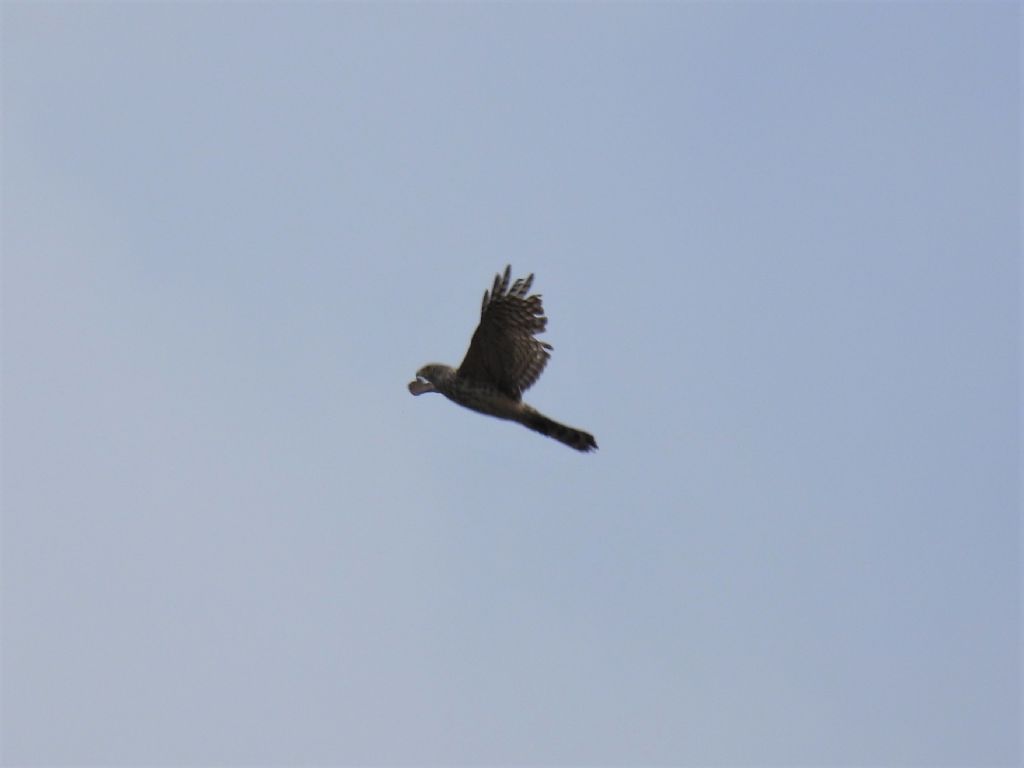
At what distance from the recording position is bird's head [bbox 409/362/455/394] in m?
19.5

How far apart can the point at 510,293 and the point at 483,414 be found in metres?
1.55

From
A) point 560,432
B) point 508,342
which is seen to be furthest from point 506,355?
point 560,432

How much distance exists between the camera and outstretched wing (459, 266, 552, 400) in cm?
1888

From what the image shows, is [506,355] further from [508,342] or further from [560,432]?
[560,432]

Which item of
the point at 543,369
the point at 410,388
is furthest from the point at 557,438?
the point at 410,388

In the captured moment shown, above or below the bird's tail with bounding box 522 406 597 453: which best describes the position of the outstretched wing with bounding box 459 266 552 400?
above

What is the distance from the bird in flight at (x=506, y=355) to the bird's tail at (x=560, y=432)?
0.05 feet

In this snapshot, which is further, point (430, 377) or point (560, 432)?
point (430, 377)

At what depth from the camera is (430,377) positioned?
19641mm

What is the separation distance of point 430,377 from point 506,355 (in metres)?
1.12

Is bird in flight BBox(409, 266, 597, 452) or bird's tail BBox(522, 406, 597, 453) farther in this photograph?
bird in flight BBox(409, 266, 597, 452)

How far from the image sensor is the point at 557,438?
18.4m

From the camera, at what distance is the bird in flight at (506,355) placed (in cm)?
1888

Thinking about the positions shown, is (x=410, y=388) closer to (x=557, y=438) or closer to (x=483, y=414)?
(x=483, y=414)
